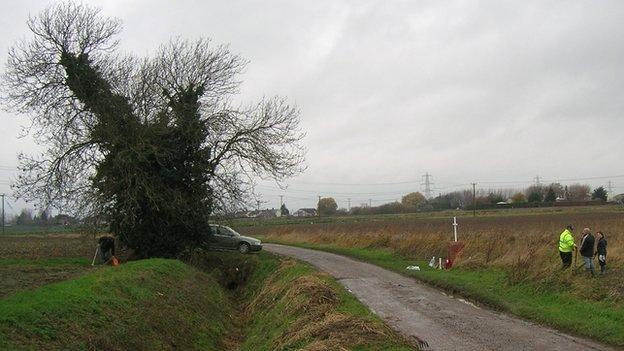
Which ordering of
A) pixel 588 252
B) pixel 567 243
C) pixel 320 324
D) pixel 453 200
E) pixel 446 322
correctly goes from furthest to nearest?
1. pixel 453 200
2. pixel 567 243
3. pixel 588 252
4. pixel 446 322
5. pixel 320 324


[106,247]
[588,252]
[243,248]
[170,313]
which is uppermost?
[106,247]

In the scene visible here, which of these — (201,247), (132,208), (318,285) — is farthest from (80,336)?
(201,247)

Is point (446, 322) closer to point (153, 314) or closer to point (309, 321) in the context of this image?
point (309, 321)

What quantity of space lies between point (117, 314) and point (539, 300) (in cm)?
997

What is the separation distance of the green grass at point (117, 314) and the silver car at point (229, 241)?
11740 millimetres

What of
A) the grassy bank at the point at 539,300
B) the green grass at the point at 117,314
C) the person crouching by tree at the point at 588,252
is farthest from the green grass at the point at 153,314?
the person crouching by tree at the point at 588,252

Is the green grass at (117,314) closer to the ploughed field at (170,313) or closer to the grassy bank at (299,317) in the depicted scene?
the ploughed field at (170,313)

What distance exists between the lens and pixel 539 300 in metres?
14.6

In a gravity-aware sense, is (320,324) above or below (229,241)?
below

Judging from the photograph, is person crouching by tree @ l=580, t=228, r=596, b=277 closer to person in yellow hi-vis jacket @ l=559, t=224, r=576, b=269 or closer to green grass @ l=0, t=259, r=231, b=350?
person in yellow hi-vis jacket @ l=559, t=224, r=576, b=269

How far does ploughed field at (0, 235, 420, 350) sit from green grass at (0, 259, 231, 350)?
0.9 inches

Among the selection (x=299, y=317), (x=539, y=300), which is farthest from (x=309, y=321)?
(x=539, y=300)

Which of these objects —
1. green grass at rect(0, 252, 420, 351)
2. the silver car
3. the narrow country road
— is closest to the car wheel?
the silver car

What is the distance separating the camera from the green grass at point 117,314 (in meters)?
9.45
